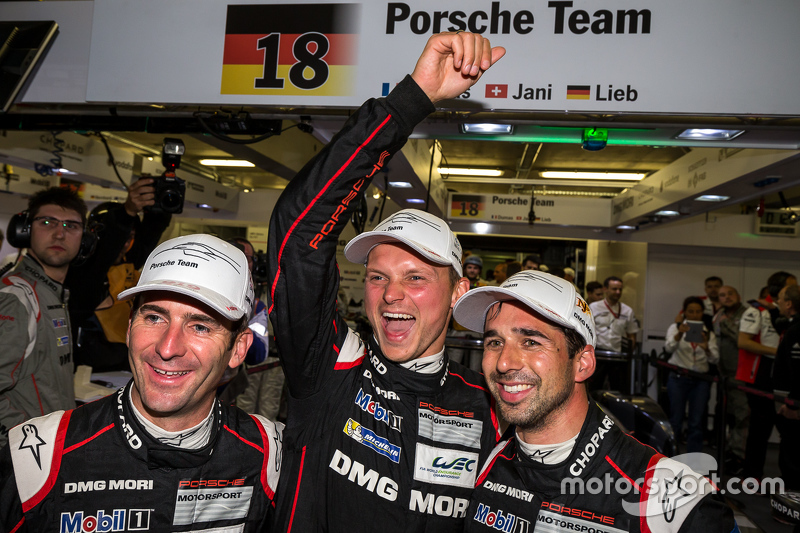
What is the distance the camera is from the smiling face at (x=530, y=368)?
4.90ft

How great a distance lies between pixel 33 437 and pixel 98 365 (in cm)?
293

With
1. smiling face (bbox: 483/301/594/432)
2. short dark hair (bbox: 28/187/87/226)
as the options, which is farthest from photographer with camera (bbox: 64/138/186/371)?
smiling face (bbox: 483/301/594/432)

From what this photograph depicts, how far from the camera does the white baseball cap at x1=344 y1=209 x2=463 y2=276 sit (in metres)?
1.61

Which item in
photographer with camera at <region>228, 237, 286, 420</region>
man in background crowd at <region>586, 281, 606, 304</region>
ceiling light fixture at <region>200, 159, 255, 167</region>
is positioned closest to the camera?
photographer with camera at <region>228, 237, 286, 420</region>

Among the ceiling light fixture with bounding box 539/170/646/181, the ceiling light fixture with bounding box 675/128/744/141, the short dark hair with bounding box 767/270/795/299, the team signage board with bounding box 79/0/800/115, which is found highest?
the ceiling light fixture with bounding box 539/170/646/181

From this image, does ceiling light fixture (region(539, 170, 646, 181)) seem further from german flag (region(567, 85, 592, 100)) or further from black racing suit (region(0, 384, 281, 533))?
black racing suit (region(0, 384, 281, 533))

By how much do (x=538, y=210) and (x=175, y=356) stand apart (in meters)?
7.55

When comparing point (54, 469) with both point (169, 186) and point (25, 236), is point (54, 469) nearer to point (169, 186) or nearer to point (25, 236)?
point (25, 236)

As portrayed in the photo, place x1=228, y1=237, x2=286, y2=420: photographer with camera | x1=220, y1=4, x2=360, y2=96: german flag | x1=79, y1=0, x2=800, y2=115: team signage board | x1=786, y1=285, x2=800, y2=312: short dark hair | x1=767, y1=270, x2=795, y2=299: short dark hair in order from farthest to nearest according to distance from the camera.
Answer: x1=767, y1=270, x2=795, y2=299: short dark hair → x1=786, y1=285, x2=800, y2=312: short dark hair → x1=228, y1=237, x2=286, y2=420: photographer with camera → x1=220, y1=4, x2=360, y2=96: german flag → x1=79, y1=0, x2=800, y2=115: team signage board

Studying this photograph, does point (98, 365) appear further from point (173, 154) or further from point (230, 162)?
point (230, 162)

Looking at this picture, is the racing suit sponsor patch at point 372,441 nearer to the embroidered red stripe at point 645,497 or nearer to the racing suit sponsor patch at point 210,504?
the racing suit sponsor patch at point 210,504

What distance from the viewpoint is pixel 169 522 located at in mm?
1371

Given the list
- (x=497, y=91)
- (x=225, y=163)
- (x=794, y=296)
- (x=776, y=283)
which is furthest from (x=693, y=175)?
(x=225, y=163)

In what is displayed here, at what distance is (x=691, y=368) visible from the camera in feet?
21.2
